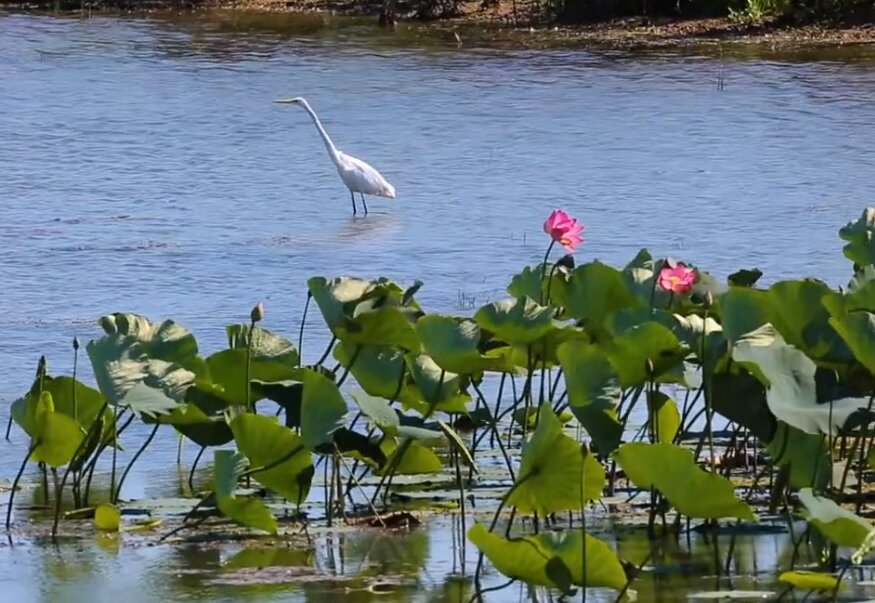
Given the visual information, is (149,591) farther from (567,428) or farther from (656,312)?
(567,428)

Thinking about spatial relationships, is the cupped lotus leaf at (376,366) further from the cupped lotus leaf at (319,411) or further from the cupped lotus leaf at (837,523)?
the cupped lotus leaf at (837,523)

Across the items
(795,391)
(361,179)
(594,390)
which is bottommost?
(361,179)

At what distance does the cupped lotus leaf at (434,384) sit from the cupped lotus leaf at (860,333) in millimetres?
934

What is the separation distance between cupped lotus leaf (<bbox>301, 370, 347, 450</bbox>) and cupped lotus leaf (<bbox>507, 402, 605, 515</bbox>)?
512mm

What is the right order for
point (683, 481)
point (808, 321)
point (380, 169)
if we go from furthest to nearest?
point (380, 169)
point (808, 321)
point (683, 481)

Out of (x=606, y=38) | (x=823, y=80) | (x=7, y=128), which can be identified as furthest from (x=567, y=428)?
(x=606, y=38)

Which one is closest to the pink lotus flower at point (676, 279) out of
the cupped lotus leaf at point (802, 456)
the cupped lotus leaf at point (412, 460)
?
the cupped lotus leaf at point (802, 456)

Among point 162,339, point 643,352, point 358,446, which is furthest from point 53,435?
point 643,352

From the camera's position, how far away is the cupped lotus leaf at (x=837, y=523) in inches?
106

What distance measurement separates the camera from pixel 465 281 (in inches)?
300

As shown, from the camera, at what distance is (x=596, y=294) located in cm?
425

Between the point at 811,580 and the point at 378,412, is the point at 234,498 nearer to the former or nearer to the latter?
the point at 378,412

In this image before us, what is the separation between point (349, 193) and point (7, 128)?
3297 mm

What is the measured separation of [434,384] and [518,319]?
0.24 metres
